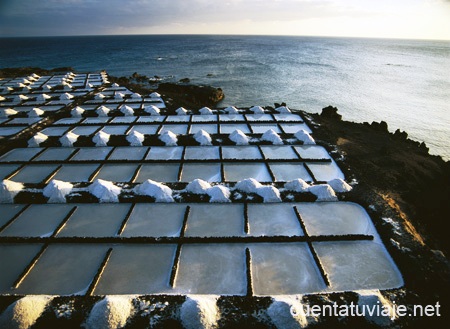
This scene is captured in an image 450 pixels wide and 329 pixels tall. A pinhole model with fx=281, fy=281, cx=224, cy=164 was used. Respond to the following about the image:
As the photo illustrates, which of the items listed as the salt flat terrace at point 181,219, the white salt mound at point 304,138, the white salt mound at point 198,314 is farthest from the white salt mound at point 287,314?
the white salt mound at point 304,138

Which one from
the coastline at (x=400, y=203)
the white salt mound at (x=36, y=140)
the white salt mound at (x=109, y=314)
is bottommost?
the coastline at (x=400, y=203)

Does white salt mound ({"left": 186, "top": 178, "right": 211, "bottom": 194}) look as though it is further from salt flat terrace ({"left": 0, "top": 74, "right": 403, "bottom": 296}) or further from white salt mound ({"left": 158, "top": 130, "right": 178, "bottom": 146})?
white salt mound ({"left": 158, "top": 130, "right": 178, "bottom": 146})

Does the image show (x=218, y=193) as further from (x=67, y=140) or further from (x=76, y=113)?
(x=76, y=113)

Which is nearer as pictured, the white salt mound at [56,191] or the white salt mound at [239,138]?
the white salt mound at [56,191]

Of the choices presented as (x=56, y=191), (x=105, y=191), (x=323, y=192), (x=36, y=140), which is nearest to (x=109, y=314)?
(x=105, y=191)

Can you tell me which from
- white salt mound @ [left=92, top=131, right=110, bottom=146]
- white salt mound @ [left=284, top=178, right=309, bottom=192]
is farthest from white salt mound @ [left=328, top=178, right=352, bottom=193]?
white salt mound @ [left=92, top=131, right=110, bottom=146]

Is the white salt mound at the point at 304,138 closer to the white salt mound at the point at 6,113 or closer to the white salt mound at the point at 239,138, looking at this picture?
the white salt mound at the point at 239,138
